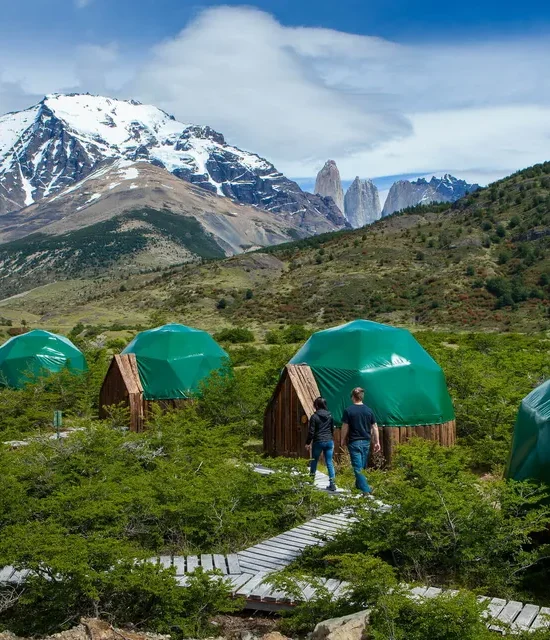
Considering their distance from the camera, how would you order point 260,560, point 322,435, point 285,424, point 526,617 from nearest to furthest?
1. point 526,617
2. point 260,560
3. point 322,435
4. point 285,424

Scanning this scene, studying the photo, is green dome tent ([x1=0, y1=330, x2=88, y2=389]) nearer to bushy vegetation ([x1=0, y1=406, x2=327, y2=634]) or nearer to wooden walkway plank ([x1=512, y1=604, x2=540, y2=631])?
bushy vegetation ([x1=0, y1=406, x2=327, y2=634])

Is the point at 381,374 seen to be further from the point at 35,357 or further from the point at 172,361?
the point at 35,357

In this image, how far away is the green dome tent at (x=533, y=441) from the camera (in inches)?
365

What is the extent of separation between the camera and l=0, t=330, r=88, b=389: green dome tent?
24312mm

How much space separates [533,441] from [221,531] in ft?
13.7

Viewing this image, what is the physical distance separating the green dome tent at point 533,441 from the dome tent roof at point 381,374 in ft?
12.9

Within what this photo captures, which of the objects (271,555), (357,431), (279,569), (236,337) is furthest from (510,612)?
(236,337)

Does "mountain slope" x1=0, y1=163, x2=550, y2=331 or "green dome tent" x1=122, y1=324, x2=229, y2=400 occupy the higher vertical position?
"mountain slope" x1=0, y1=163, x2=550, y2=331

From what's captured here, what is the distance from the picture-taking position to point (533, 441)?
9.60 meters

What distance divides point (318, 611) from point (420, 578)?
1.43 meters

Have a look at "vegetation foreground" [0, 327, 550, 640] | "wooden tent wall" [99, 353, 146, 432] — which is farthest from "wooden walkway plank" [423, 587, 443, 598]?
"wooden tent wall" [99, 353, 146, 432]

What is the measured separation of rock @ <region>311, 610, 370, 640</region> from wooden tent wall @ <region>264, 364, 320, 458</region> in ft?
23.8

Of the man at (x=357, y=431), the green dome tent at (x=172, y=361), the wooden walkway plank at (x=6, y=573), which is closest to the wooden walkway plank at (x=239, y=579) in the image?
the wooden walkway plank at (x=6, y=573)

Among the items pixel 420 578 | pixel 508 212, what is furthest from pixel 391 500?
pixel 508 212
